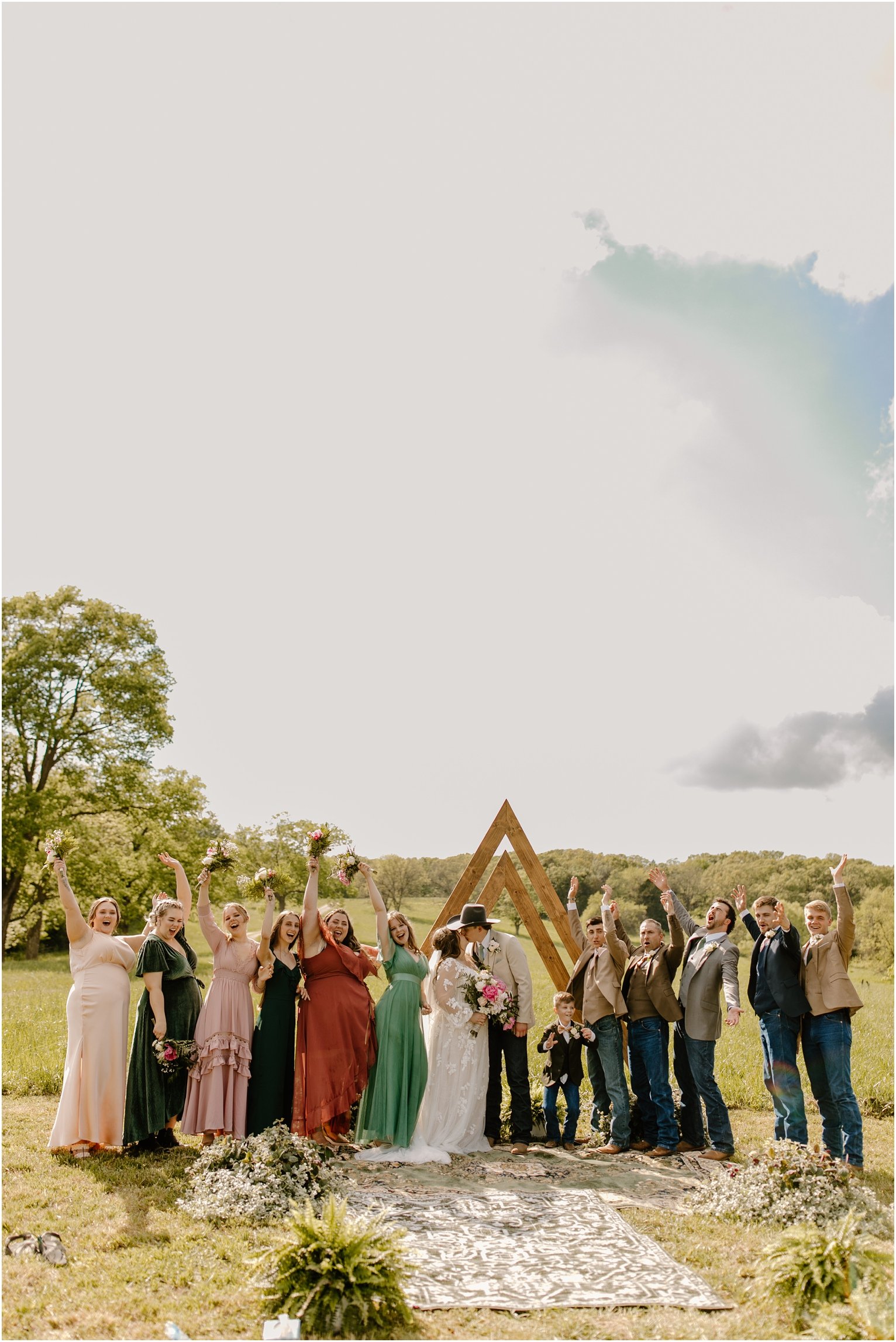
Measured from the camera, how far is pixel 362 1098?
27.6 ft

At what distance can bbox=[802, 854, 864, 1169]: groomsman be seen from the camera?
24.7 feet

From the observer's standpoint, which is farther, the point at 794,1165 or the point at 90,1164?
the point at 90,1164

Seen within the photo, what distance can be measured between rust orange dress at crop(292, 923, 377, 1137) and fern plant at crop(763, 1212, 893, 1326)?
4.05m

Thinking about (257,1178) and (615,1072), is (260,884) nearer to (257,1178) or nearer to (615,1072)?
(257,1178)

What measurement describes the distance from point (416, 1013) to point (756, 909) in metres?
3.20

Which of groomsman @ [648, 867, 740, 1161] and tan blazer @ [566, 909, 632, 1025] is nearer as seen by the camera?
groomsman @ [648, 867, 740, 1161]

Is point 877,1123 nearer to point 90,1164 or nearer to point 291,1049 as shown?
point 291,1049

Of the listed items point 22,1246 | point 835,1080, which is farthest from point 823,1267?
point 22,1246

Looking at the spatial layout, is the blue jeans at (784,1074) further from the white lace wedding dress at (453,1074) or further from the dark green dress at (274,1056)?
the dark green dress at (274,1056)

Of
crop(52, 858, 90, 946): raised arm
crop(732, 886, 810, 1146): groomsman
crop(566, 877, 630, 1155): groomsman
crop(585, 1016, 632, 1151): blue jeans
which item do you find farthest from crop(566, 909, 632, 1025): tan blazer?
crop(52, 858, 90, 946): raised arm

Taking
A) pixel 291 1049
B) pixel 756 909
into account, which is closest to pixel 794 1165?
pixel 756 909

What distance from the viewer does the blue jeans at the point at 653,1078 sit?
843 cm

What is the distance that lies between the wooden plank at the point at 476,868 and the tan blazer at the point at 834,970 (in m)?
3.95

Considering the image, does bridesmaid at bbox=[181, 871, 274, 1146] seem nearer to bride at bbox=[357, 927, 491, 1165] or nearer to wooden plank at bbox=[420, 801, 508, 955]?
bride at bbox=[357, 927, 491, 1165]
